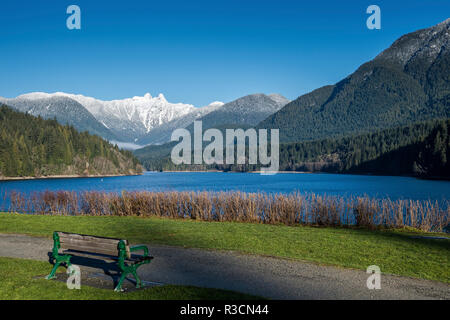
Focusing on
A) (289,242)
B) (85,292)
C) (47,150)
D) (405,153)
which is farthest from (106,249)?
(405,153)

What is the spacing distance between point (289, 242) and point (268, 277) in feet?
19.5

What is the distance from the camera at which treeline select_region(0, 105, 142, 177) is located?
431 feet

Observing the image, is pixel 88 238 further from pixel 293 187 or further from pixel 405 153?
pixel 405 153

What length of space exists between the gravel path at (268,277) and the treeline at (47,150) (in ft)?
433

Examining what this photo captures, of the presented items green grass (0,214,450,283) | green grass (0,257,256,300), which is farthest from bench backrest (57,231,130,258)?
green grass (0,214,450,283)

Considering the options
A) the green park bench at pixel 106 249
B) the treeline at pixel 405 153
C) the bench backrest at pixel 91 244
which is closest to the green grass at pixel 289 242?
the green park bench at pixel 106 249

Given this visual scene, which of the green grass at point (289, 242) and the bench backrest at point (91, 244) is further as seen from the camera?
the green grass at point (289, 242)

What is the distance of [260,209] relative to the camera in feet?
85.6

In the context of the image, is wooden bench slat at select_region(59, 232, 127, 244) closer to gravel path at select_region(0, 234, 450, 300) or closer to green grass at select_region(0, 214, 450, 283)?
gravel path at select_region(0, 234, 450, 300)

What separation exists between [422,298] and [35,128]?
172m

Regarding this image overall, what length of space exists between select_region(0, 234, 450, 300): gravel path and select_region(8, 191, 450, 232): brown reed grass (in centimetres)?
1187

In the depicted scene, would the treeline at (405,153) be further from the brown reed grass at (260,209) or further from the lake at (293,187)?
the brown reed grass at (260,209)

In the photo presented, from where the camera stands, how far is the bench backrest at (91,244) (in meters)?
9.41
